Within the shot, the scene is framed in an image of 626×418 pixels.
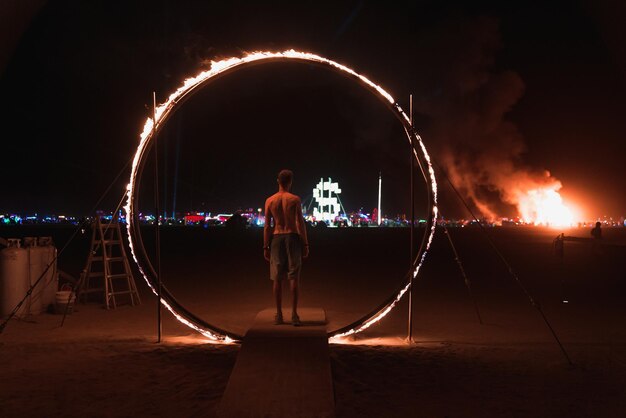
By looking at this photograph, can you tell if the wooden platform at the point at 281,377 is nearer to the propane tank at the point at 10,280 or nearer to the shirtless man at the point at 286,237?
the shirtless man at the point at 286,237

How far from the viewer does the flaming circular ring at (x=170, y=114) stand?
301 inches

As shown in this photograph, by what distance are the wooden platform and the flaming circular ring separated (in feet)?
3.04

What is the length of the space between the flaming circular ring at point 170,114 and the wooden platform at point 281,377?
93 centimetres

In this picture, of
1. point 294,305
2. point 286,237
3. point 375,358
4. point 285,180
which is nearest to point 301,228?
point 286,237

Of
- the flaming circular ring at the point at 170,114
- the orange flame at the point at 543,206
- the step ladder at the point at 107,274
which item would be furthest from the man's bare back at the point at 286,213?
the orange flame at the point at 543,206

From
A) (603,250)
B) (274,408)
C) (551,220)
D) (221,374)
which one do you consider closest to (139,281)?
(221,374)

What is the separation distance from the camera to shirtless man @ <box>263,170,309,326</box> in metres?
7.57

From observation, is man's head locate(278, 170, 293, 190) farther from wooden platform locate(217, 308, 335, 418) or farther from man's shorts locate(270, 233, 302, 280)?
wooden platform locate(217, 308, 335, 418)

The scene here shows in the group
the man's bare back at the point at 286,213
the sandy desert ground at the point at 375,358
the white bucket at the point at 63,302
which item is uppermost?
the man's bare back at the point at 286,213

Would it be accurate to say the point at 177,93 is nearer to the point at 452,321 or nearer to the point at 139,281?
the point at 452,321

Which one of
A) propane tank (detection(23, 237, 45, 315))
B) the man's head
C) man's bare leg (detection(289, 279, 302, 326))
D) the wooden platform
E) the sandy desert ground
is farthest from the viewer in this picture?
propane tank (detection(23, 237, 45, 315))

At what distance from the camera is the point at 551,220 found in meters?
72.1

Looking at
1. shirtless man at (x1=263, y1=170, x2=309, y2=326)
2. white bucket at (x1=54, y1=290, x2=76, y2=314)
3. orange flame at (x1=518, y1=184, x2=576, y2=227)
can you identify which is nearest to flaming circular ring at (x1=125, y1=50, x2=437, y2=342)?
shirtless man at (x1=263, y1=170, x2=309, y2=326)

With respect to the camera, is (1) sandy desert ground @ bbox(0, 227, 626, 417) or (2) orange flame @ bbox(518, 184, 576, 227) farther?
(2) orange flame @ bbox(518, 184, 576, 227)
